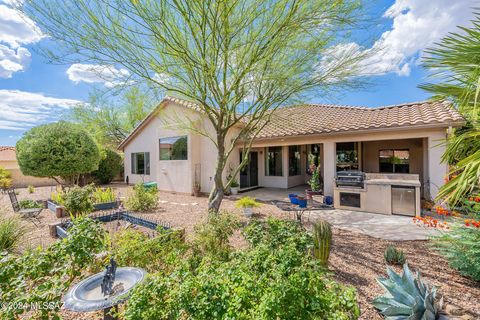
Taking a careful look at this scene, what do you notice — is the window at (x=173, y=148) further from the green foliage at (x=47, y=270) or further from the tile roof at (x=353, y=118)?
the green foliage at (x=47, y=270)

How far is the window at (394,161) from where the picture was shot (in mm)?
12930

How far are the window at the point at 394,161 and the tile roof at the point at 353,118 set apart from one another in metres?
2.84

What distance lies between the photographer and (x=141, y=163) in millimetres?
17469

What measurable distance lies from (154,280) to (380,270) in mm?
4048

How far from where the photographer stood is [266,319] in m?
1.85

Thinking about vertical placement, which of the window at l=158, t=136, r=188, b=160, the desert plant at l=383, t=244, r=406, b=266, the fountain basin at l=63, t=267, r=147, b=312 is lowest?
the desert plant at l=383, t=244, r=406, b=266

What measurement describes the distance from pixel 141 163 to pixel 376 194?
52.2ft

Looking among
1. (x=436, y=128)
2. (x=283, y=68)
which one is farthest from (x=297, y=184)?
(x=283, y=68)

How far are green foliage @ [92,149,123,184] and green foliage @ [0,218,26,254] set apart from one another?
15.0 metres

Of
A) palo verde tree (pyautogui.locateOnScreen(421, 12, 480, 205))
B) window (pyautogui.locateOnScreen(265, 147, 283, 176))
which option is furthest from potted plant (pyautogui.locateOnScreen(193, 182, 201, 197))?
palo verde tree (pyautogui.locateOnScreen(421, 12, 480, 205))

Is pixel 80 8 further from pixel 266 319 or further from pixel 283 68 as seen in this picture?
pixel 266 319

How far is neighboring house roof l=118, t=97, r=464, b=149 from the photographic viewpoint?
26.2 feet

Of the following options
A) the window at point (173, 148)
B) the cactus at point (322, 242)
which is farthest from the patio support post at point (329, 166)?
the window at point (173, 148)

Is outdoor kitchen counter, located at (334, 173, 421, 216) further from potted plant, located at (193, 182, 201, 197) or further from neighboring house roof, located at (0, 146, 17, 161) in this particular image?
neighboring house roof, located at (0, 146, 17, 161)
